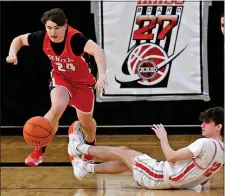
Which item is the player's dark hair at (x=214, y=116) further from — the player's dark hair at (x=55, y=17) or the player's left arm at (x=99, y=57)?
the player's dark hair at (x=55, y=17)

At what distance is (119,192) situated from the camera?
17.9ft

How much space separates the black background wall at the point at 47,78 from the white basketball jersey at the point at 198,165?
13.6 feet

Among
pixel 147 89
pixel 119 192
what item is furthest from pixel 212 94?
pixel 119 192

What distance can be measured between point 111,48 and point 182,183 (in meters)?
4.20

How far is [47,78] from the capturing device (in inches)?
379

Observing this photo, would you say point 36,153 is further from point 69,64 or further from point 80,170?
point 69,64

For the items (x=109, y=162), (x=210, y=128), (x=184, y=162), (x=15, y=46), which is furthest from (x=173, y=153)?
(x=15, y=46)

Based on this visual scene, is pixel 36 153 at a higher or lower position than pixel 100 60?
lower

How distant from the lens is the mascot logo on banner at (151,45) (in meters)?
9.31

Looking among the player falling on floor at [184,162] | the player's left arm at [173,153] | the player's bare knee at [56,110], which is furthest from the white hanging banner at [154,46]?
the player's left arm at [173,153]

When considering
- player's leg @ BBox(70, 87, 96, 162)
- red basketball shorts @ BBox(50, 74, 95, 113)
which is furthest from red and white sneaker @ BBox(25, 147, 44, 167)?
red basketball shorts @ BBox(50, 74, 95, 113)

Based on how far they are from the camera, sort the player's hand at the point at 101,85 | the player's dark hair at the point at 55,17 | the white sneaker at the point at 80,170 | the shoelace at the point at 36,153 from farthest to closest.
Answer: the shoelace at the point at 36,153 → the player's dark hair at the point at 55,17 → the white sneaker at the point at 80,170 → the player's hand at the point at 101,85

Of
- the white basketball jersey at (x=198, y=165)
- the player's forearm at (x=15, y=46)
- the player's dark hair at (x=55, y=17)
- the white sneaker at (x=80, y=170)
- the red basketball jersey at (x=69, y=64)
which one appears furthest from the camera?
the red basketball jersey at (x=69, y=64)

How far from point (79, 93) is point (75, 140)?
595mm
